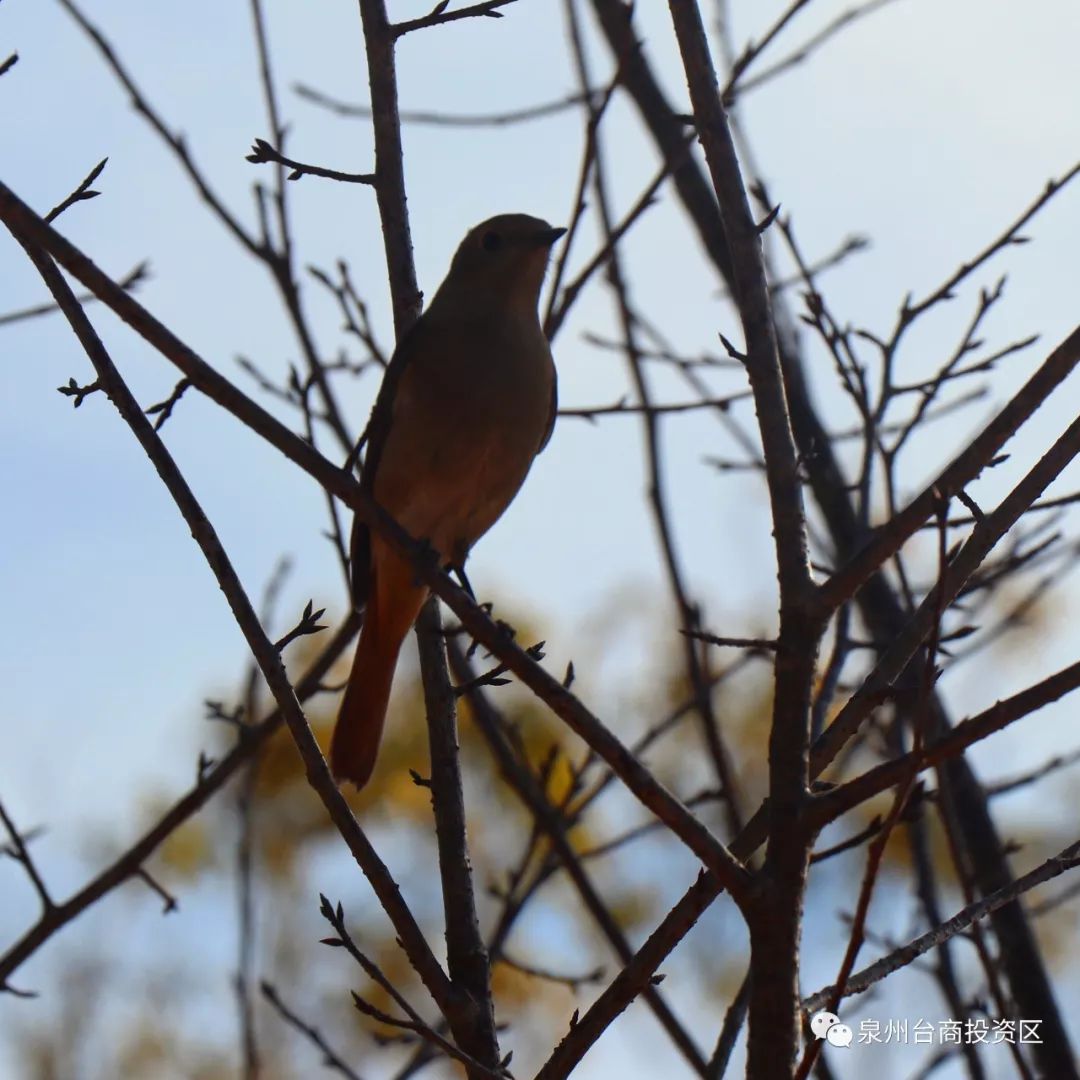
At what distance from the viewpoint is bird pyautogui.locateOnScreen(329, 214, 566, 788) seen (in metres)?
4.39

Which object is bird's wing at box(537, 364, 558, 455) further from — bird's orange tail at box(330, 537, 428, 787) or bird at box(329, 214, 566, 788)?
bird's orange tail at box(330, 537, 428, 787)

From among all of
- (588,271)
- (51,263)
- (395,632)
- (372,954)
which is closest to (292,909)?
(372,954)

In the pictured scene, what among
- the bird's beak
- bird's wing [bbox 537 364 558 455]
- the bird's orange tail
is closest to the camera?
the bird's orange tail

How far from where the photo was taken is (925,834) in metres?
4.27

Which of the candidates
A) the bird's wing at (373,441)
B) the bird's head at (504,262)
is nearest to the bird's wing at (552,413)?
the bird's head at (504,262)

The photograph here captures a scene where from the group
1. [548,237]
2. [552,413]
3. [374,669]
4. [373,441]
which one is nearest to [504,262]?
[548,237]

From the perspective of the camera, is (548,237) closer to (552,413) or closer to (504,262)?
(504,262)

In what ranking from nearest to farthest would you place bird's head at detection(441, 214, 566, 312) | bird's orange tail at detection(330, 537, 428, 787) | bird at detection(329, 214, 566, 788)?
bird at detection(329, 214, 566, 788)
bird's orange tail at detection(330, 537, 428, 787)
bird's head at detection(441, 214, 566, 312)

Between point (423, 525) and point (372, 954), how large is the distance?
7530 mm

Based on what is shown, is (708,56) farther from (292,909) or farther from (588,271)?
(292,909)

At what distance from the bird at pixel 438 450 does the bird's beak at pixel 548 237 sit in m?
0.26

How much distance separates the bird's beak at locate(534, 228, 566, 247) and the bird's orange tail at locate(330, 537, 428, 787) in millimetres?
1093

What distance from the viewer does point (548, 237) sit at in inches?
195

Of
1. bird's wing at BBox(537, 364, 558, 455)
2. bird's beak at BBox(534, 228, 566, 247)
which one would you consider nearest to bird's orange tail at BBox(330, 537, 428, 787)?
bird's wing at BBox(537, 364, 558, 455)
